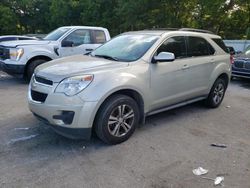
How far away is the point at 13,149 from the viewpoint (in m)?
3.89

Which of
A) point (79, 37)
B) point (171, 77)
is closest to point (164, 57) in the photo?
point (171, 77)

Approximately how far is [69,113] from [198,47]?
311 cm

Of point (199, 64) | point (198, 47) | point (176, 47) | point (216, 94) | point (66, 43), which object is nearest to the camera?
point (176, 47)

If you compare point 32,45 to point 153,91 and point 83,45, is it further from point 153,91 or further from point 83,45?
point 153,91

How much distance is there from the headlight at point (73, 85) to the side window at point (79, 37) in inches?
201

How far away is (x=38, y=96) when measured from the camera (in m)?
3.96

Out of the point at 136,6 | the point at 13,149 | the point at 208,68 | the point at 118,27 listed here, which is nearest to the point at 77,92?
the point at 13,149

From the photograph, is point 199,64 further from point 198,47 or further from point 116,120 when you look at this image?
point 116,120

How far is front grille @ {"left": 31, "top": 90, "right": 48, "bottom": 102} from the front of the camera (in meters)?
3.82

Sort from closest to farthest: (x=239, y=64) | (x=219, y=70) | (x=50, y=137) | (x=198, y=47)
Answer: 1. (x=50, y=137)
2. (x=198, y=47)
3. (x=219, y=70)
4. (x=239, y=64)

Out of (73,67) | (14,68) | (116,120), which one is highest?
(73,67)

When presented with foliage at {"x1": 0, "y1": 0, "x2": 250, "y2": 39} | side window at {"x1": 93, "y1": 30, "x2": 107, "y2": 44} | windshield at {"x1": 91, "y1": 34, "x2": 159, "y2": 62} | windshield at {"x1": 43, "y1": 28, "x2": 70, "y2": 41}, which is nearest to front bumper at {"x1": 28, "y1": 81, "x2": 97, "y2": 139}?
windshield at {"x1": 91, "y1": 34, "x2": 159, "y2": 62}

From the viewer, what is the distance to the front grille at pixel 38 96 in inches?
151

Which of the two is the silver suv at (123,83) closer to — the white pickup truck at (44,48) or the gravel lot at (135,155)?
the gravel lot at (135,155)
